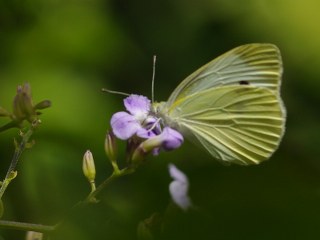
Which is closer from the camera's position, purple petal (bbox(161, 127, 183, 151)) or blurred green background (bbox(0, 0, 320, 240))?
purple petal (bbox(161, 127, 183, 151))

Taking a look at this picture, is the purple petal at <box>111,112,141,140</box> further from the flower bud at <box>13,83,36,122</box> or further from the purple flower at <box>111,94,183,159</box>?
the flower bud at <box>13,83,36,122</box>

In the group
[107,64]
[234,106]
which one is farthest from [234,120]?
[107,64]

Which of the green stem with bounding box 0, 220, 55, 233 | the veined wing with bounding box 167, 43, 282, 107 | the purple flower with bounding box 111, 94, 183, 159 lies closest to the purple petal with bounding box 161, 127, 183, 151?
the purple flower with bounding box 111, 94, 183, 159

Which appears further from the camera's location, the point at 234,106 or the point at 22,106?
the point at 234,106

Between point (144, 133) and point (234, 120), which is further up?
point (144, 133)

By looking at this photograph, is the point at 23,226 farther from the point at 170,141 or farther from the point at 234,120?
the point at 234,120

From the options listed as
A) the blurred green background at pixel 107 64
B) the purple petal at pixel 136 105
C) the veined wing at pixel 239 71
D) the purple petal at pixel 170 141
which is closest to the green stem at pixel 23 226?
the blurred green background at pixel 107 64

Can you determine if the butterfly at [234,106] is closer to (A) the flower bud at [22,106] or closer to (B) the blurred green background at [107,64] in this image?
(B) the blurred green background at [107,64]
